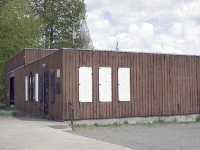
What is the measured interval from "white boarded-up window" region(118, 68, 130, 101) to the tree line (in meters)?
21.7

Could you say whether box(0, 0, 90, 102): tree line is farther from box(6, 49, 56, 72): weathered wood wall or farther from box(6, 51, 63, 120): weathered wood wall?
box(6, 49, 56, 72): weathered wood wall

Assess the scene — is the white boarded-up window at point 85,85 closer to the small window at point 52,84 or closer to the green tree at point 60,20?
the small window at point 52,84

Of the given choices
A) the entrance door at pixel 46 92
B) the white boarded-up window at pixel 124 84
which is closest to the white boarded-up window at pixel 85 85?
the white boarded-up window at pixel 124 84

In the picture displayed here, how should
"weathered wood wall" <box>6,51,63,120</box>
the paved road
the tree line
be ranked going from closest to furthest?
the paved road < "weathered wood wall" <box>6,51,63,120</box> < the tree line

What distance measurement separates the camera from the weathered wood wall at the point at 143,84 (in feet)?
72.8

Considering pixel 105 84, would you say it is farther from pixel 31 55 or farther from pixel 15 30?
pixel 15 30

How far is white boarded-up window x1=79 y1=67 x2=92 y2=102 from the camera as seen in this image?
2230cm

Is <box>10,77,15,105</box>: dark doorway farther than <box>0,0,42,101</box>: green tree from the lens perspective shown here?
No

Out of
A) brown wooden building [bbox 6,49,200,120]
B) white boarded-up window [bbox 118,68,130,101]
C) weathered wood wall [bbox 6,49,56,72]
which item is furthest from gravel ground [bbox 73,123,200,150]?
weathered wood wall [bbox 6,49,56,72]

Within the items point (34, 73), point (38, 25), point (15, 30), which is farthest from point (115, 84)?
point (38, 25)

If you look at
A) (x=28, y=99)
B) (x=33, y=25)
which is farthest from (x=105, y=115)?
(x=33, y=25)

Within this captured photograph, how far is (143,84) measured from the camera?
79.4 feet

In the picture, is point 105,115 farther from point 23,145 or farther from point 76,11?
point 76,11

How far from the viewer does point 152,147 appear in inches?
523
